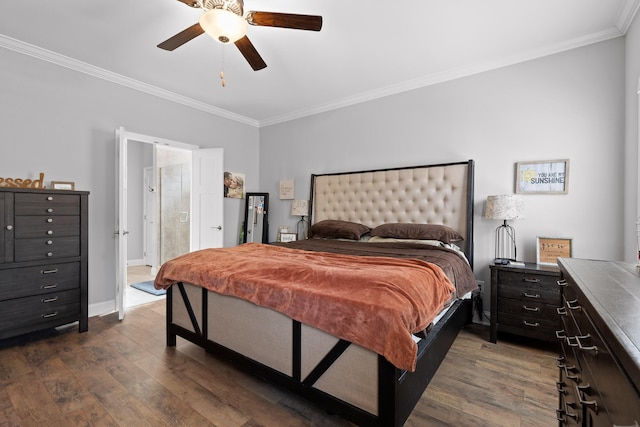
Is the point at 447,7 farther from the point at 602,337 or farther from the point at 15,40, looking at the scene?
the point at 15,40

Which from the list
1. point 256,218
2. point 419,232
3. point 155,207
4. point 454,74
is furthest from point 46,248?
point 454,74

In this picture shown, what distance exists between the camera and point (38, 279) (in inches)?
107

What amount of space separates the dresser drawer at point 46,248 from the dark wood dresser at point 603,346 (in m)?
3.79

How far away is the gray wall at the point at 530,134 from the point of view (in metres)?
2.70

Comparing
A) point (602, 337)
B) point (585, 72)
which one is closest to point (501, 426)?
point (602, 337)

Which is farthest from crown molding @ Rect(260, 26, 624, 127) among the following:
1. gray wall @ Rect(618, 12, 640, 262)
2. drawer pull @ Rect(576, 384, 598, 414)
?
drawer pull @ Rect(576, 384, 598, 414)

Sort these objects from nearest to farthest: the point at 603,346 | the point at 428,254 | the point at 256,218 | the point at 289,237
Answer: the point at 603,346, the point at 428,254, the point at 289,237, the point at 256,218

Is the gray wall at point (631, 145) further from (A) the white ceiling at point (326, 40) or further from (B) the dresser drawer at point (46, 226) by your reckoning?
(B) the dresser drawer at point (46, 226)

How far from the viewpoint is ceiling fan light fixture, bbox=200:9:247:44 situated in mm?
1903

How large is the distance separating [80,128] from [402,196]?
12.4 feet

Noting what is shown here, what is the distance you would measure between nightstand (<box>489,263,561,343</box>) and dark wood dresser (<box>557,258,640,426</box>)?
4.50 feet

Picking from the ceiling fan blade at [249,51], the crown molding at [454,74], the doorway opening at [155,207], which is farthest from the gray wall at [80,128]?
the ceiling fan blade at [249,51]

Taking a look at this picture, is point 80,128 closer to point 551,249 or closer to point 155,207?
point 155,207

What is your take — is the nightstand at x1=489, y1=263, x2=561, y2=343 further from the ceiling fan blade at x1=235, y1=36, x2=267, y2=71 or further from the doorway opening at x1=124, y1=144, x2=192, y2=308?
the doorway opening at x1=124, y1=144, x2=192, y2=308
